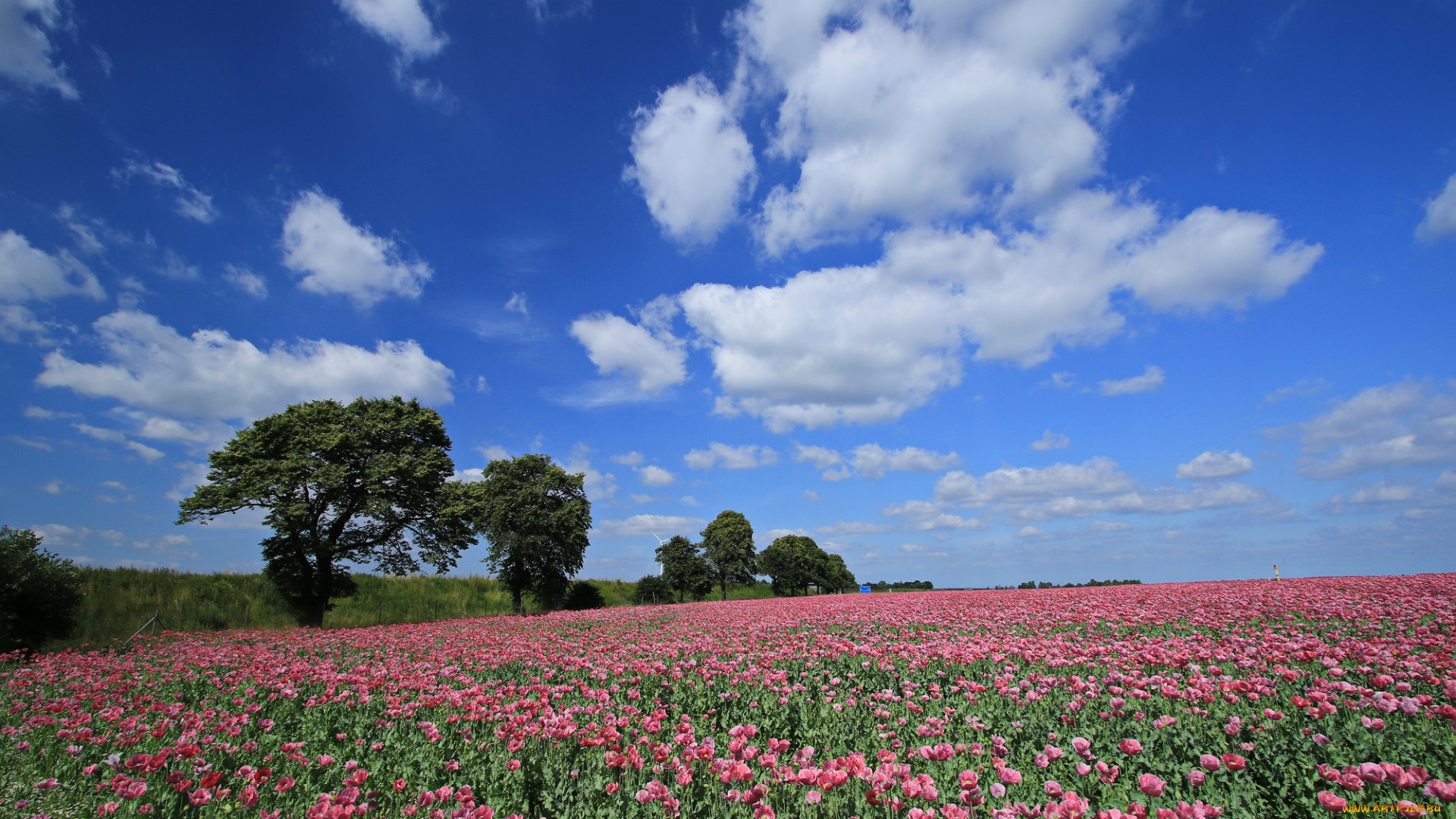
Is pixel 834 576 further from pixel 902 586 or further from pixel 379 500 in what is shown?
pixel 379 500

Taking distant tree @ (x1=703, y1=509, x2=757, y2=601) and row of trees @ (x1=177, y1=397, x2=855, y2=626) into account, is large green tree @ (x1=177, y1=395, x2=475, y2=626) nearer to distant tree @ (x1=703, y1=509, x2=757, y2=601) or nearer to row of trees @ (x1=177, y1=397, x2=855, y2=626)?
row of trees @ (x1=177, y1=397, x2=855, y2=626)

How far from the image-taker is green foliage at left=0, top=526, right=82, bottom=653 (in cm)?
1688

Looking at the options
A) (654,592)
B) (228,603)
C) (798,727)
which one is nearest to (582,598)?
(654,592)

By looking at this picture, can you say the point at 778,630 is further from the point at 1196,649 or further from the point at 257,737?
the point at 257,737

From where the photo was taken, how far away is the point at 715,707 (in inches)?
302

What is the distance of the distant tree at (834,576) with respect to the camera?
71.2 metres

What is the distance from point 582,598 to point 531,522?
10918mm

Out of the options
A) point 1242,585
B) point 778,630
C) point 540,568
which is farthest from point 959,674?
point 540,568

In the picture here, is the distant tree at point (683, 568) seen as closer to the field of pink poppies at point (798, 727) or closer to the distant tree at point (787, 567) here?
the distant tree at point (787, 567)

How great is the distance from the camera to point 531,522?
3522 cm

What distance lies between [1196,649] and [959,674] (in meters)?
3.46

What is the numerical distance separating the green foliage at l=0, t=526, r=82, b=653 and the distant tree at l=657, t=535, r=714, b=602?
34.8 m

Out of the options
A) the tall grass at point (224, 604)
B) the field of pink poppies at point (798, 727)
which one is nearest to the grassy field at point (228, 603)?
the tall grass at point (224, 604)

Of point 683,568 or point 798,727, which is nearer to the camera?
point 798,727
